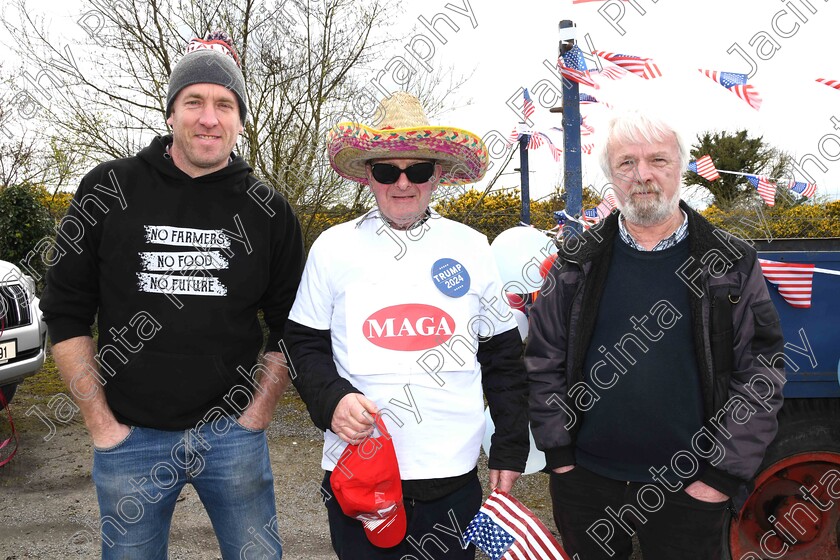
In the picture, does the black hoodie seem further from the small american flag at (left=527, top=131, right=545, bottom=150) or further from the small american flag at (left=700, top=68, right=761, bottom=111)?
the small american flag at (left=527, top=131, right=545, bottom=150)

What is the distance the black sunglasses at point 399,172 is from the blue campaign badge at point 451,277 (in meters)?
0.30

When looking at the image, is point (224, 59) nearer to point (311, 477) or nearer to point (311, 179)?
point (311, 477)

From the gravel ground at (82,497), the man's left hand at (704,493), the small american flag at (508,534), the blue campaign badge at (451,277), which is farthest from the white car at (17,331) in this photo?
the man's left hand at (704,493)

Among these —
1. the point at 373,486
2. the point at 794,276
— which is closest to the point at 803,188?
the point at 794,276

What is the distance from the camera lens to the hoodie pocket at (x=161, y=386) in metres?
2.09

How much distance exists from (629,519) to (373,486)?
0.86 metres

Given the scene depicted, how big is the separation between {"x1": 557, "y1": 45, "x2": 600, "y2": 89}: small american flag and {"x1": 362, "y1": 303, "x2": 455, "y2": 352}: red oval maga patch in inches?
118

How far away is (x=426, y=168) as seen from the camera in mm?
2131

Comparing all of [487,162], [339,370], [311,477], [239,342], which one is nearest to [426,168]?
[487,162]

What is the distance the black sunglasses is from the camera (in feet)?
6.94

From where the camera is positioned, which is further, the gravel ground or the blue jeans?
the gravel ground

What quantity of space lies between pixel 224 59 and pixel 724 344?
188 centimetres

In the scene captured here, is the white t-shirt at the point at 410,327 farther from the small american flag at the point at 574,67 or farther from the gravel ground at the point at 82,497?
the small american flag at the point at 574,67

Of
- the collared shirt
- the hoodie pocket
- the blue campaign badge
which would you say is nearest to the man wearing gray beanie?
the hoodie pocket
